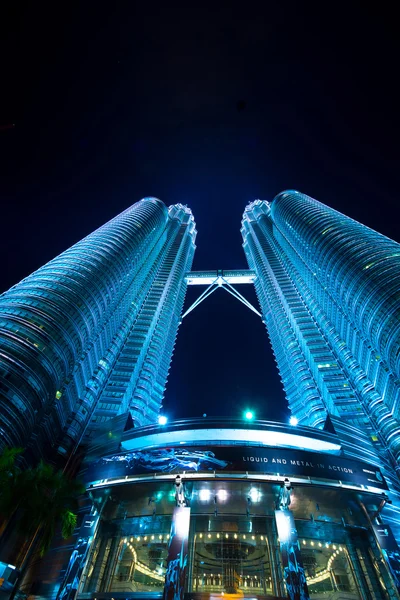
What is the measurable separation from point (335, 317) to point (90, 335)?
54.5 metres

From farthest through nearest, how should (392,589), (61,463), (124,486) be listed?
1. (61,463)
2. (124,486)
3. (392,589)

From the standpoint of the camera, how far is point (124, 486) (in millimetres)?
38562

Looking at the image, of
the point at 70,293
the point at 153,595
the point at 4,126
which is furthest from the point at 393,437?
the point at 4,126

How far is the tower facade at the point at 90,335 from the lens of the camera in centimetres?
4759

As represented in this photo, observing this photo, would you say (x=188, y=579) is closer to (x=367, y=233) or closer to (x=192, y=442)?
(x=192, y=442)

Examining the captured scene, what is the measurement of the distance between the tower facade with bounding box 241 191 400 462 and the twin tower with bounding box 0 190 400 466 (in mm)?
277

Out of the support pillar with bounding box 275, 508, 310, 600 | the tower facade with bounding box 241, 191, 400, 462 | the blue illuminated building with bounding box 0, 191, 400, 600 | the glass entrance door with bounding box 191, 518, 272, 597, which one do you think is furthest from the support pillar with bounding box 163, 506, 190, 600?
the tower facade with bounding box 241, 191, 400, 462

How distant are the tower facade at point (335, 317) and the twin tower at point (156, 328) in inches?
10.9

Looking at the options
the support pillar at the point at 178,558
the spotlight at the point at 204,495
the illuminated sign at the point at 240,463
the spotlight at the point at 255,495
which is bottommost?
the support pillar at the point at 178,558

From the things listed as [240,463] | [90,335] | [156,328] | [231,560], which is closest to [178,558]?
[231,560]

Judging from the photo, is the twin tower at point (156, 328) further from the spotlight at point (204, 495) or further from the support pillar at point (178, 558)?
the spotlight at point (204, 495)

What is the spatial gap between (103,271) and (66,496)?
48056mm

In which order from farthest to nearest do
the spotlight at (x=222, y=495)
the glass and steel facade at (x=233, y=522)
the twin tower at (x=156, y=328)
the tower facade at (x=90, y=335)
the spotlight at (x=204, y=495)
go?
the twin tower at (x=156, y=328)
the tower facade at (x=90, y=335)
the spotlight at (x=204, y=495)
the spotlight at (x=222, y=495)
the glass and steel facade at (x=233, y=522)

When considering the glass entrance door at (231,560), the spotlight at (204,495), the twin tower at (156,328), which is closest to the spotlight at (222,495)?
the spotlight at (204,495)
